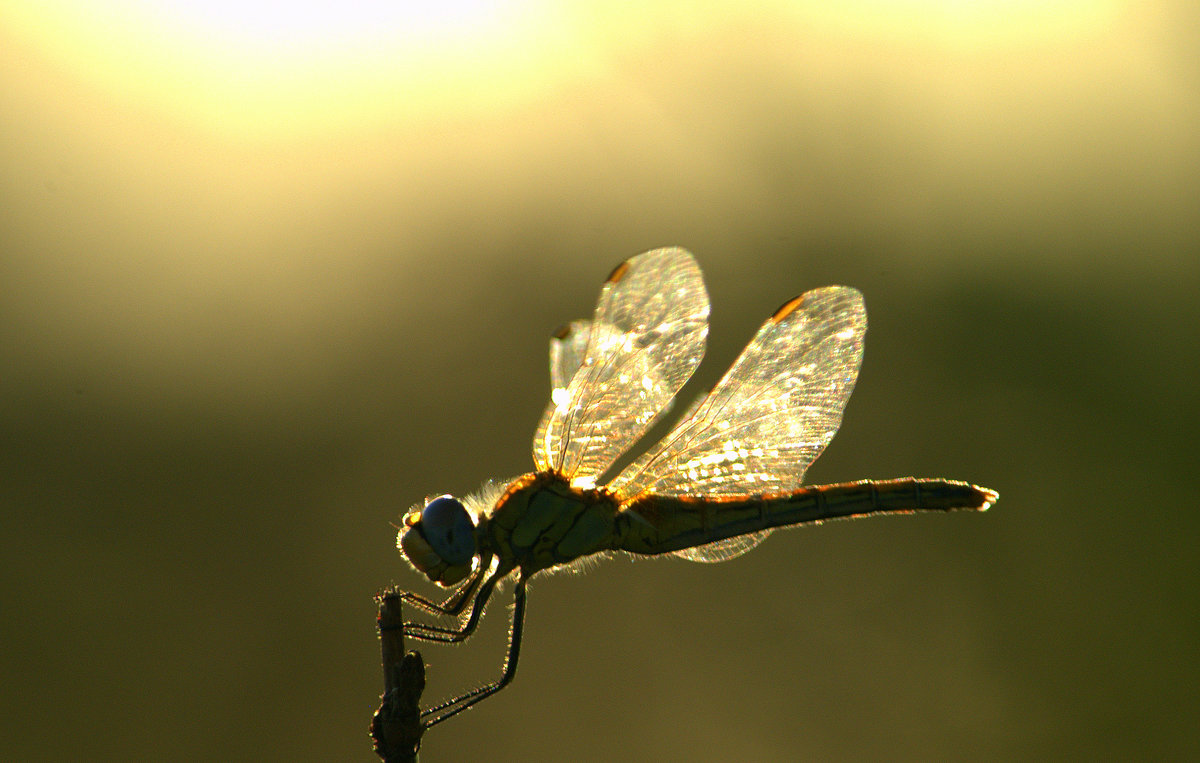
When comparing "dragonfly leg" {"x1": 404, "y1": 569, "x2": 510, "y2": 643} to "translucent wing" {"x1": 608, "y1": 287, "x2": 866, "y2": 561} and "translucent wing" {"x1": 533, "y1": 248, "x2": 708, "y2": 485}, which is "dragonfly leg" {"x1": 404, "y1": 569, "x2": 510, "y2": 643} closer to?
"translucent wing" {"x1": 533, "y1": 248, "x2": 708, "y2": 485}

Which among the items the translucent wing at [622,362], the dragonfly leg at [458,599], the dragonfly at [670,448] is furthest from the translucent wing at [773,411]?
the dragonfly leg at [458,599]

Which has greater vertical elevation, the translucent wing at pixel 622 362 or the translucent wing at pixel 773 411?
the translucent wing at pixel 622 362

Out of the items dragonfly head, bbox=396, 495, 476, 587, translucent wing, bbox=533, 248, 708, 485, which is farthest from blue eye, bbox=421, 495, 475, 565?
translucent wing, bbox=533, 248, 708, 485

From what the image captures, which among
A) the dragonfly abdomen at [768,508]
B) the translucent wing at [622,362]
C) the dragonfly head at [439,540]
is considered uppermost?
the translucent wing at [622,362]

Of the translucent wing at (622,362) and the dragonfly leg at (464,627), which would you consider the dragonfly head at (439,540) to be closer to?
the dragonfly leg at (464,627)

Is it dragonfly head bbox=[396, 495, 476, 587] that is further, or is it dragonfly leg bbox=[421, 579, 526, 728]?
dragonfly head bbox=[396, 495, 476, 587]

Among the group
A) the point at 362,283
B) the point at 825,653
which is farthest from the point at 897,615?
the point at 362,283
